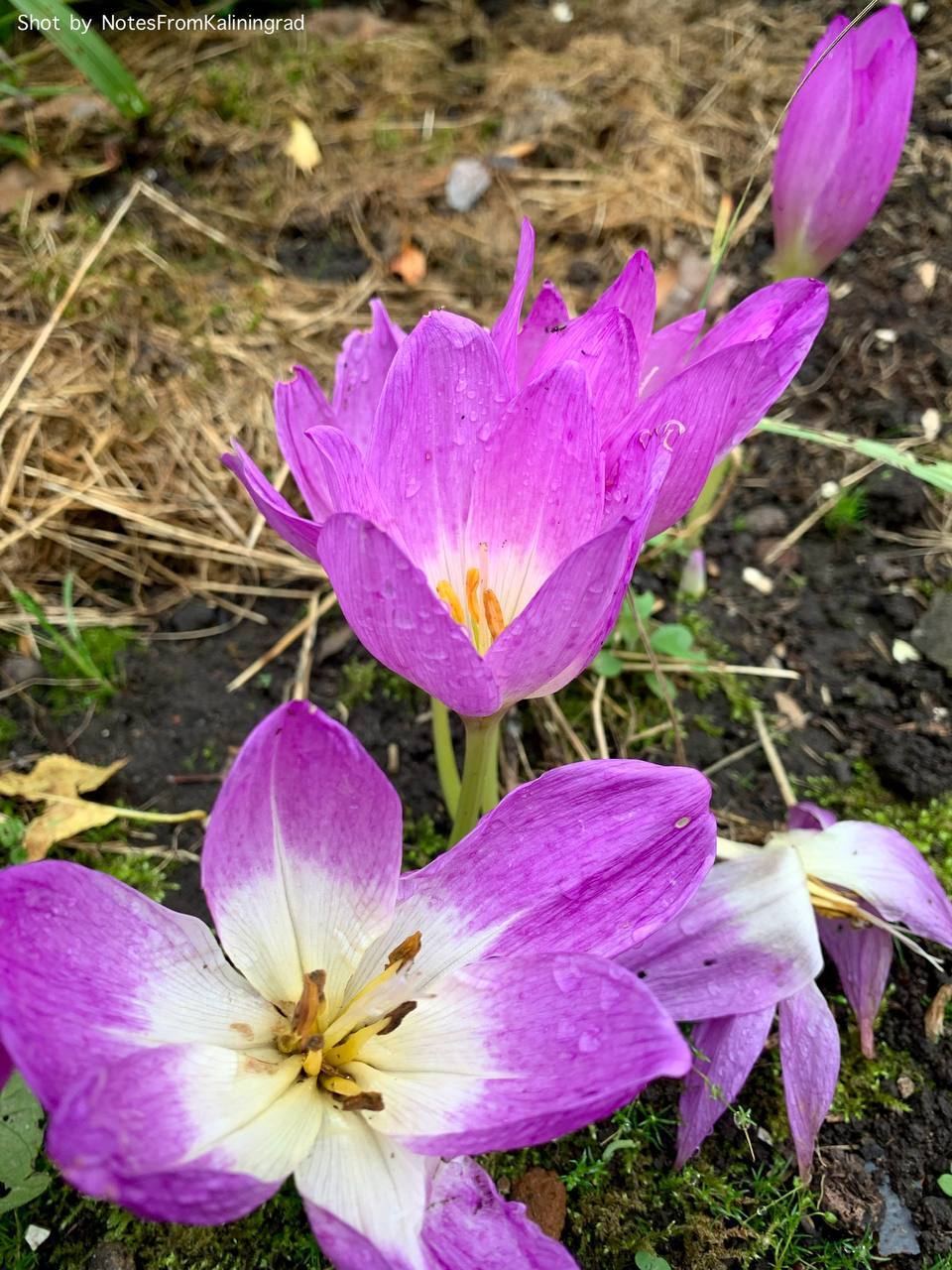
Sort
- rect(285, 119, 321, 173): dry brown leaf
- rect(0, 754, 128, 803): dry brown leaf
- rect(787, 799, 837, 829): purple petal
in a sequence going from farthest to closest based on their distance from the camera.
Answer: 1. rect(285, 119, 321, 173): dry brown leaf
2. rect(0, 754, 128, 803): dry brown leaf
3. rect(787, 799, 837, 829): purple petal

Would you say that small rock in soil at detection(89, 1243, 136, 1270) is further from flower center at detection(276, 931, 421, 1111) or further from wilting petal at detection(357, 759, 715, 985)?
wilting petal at detection(357, 759, 715, 985)

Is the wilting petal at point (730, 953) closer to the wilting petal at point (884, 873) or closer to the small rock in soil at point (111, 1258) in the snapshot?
the wilting petal at point (884, 873)

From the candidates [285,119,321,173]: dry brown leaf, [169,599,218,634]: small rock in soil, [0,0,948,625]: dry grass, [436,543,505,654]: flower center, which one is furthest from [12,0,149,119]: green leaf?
[436,543,505,654]: flower center

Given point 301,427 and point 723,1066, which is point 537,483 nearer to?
point 301,427

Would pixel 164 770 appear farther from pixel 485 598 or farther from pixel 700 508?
pixel 700 508

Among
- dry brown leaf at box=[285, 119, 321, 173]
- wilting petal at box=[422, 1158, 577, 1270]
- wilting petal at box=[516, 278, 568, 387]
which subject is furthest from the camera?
dry brown leaf at box=[285, 119, 321, 173]

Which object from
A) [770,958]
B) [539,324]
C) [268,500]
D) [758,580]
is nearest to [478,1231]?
[770,958]
